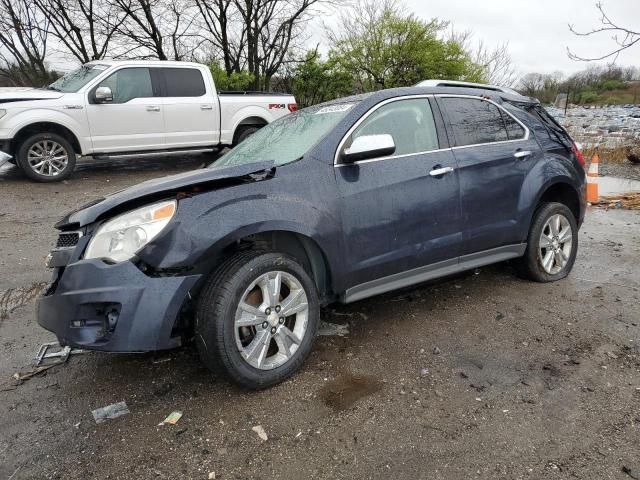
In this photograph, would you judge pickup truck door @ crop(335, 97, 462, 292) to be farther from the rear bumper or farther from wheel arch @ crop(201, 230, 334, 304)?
the rear bumper

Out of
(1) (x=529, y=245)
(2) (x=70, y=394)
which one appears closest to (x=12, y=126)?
(2) (x=70, y=394)

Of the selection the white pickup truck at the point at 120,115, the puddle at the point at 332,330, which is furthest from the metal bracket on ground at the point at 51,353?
the white pickup truck at the point at 120,115

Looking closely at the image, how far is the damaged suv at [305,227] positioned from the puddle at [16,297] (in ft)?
5.06

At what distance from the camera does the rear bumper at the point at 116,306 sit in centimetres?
247

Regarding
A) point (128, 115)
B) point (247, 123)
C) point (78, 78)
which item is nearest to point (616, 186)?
point (247, 123)

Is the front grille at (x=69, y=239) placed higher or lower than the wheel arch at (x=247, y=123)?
lower

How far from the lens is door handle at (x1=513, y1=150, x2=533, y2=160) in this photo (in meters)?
4.04

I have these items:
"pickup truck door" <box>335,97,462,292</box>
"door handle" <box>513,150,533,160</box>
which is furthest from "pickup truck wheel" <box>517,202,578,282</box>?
"pickup truck door" <box>335,97,462,292</box>

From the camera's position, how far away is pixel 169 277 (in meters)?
2.55

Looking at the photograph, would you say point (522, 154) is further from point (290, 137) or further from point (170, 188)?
point (170, 188)

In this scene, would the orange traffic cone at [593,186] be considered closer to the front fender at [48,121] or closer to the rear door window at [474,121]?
the rear door window at [474,121]

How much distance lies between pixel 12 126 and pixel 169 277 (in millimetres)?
6764

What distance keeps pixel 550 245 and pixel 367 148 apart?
2.22 meters

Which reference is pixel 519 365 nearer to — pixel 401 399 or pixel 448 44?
pixel 401 399
